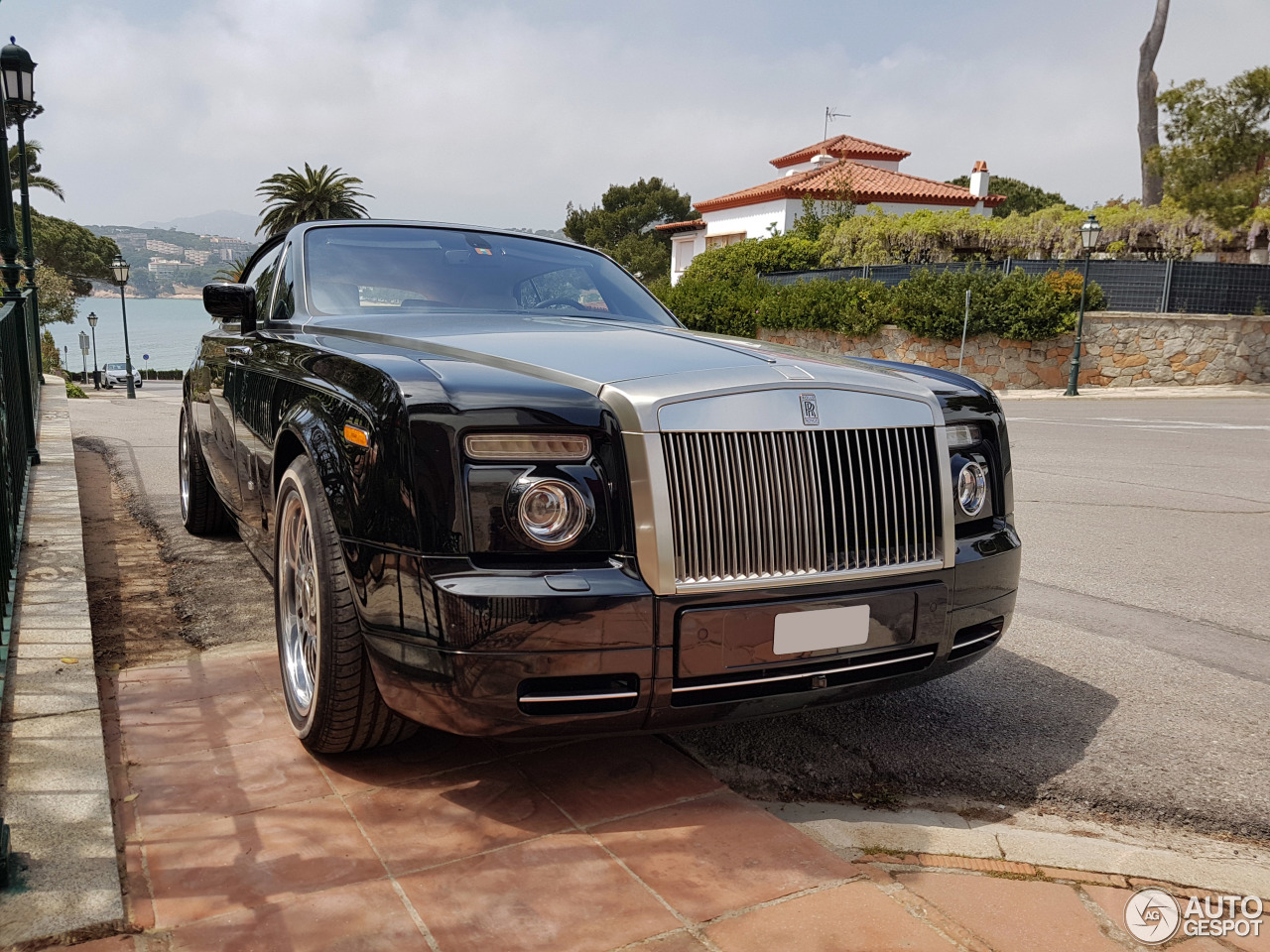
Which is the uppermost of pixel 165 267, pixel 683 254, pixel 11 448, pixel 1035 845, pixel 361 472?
pixel 165 267

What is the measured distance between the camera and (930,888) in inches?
88.3

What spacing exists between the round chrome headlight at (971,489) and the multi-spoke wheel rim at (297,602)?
6.18 feet

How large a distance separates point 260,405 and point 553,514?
67.6 inches

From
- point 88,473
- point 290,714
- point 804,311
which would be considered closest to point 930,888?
point 290,714

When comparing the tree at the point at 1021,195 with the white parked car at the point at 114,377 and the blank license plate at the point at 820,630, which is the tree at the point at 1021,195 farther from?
the blank license plate at the point at 820,630

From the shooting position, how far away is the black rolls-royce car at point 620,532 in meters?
2.29

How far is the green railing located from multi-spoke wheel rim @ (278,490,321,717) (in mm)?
792

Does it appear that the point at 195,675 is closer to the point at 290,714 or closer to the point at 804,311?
the point at 290,714

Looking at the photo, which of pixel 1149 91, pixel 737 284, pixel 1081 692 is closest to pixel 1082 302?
pixel 737 284

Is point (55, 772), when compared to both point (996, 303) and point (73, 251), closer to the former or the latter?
point (996, 303)

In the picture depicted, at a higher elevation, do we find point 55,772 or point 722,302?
point 722,302

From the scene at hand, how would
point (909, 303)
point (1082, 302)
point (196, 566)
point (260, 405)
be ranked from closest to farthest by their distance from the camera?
point (260, 405) → point (196, 566) → point (1082, 302) → point (909, 303)

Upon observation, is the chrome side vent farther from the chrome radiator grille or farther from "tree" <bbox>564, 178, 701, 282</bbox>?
"tree" <bbox>564, 178, 701, 282</bbox>

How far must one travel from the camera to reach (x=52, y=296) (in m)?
45.2
